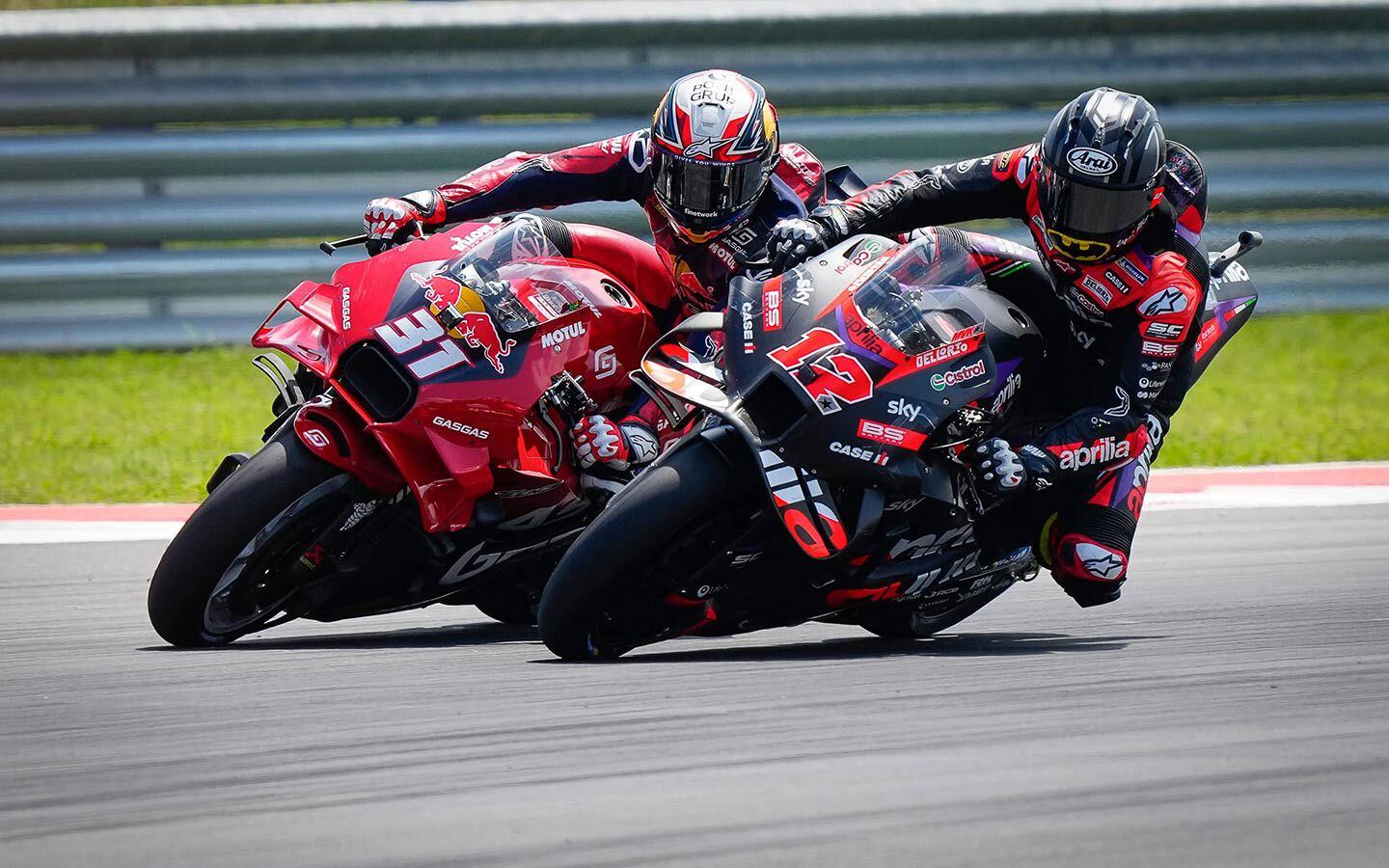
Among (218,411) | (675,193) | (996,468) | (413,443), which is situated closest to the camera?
(996,468)

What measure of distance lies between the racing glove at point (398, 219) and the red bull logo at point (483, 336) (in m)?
0.52

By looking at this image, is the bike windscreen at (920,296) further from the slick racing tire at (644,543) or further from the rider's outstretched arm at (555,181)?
the rider's outstretched arm at (555,181)

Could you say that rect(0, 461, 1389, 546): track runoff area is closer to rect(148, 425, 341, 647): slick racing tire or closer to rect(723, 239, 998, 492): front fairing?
rect(148, 425, 341, 647): slick racing tire

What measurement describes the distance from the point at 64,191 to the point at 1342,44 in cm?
714

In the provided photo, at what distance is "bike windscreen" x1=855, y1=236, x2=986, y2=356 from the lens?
4297 mm

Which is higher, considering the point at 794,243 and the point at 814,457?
the point at 794,243

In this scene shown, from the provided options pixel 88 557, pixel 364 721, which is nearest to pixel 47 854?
pixel 364 721

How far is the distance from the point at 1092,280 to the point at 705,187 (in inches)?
41.9

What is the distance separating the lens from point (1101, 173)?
4.54 meters

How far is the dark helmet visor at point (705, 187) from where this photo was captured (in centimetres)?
492

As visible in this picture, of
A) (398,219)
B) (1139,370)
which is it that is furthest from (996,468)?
(398,219)

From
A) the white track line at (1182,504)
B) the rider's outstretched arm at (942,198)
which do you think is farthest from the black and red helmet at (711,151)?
the white track line at (1182,504)

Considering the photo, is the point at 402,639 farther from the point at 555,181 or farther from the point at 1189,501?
the point at 1189,501

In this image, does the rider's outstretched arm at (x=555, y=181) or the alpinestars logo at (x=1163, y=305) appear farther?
the rider's outstretched arm at (x=555, y=181)
